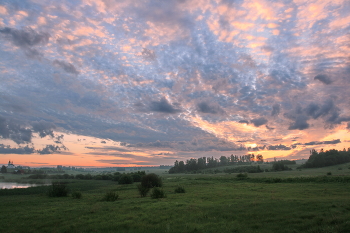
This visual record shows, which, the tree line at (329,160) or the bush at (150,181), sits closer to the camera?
the bush at (150,181)

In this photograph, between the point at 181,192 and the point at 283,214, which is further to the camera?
the point at 181,192

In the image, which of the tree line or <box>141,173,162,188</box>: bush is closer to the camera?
<box>141,173,162,188</box>: bush

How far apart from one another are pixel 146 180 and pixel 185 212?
3382 centimetres

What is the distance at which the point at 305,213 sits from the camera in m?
17.3

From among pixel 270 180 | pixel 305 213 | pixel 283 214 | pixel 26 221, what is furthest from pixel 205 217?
pixel 270 180

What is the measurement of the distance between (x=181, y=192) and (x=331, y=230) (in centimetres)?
3217

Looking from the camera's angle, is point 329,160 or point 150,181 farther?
point 329,160

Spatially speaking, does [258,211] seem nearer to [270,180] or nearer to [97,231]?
[97,231]

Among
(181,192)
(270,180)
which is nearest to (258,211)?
(181,192)

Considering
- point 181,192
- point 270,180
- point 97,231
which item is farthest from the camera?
point 270,180

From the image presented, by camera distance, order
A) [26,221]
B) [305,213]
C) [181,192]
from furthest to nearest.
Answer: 1. [181,192]
2. [26,221]
3. [305,213]

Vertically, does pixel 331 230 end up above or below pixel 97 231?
above

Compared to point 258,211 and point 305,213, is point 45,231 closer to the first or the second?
point 258,211

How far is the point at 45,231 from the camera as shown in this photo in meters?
16.2
